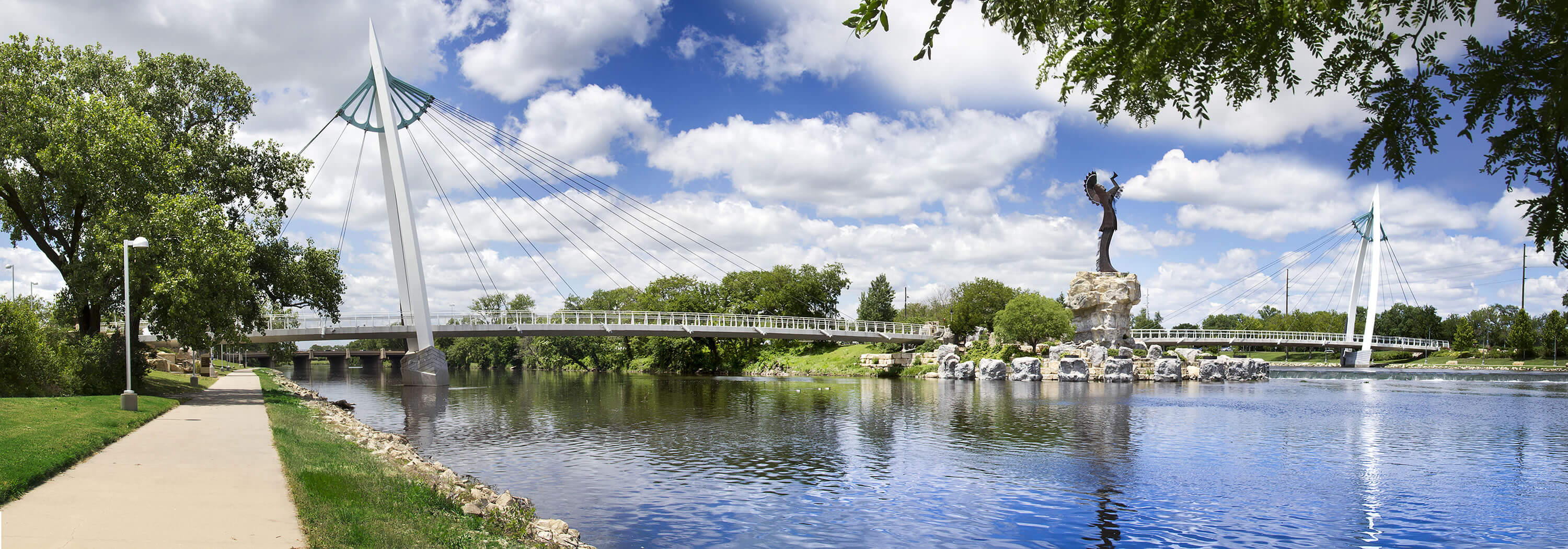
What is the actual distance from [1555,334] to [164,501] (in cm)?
12294

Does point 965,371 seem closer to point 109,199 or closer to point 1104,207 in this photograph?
point 1104,207

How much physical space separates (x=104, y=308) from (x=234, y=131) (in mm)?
9819

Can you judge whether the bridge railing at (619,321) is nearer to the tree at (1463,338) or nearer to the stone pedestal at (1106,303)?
the stone pedestal at (1106,303)

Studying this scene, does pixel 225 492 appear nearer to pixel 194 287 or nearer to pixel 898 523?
pixel 898 523

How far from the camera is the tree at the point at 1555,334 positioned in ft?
307

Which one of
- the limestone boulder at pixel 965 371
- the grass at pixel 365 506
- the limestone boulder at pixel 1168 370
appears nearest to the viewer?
the grass at pixel 365 506

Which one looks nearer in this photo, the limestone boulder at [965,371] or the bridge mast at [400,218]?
the bridge mast at [400,218]

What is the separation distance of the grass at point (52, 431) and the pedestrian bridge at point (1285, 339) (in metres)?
100.0

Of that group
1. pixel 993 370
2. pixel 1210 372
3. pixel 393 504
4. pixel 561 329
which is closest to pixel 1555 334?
pixel 1210 372

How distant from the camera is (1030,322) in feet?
248

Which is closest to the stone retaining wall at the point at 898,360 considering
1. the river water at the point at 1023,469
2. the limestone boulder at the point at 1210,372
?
the limestone boulder at the point at 1210,372

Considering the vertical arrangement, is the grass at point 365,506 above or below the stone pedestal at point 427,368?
above

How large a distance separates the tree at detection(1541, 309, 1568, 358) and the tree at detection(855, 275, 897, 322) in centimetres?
7041

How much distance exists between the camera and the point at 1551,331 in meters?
93.9
